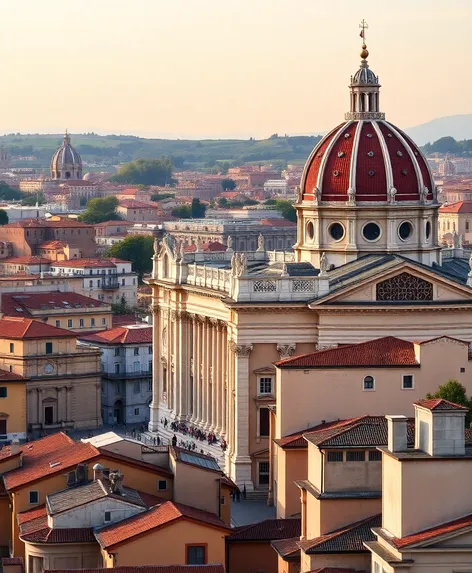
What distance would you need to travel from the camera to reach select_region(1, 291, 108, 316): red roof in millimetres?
122688

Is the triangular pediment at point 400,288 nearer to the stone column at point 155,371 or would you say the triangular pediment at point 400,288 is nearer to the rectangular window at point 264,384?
the rectangular window at point 264,384

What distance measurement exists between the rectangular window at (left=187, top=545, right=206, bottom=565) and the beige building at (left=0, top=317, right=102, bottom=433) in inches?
1713

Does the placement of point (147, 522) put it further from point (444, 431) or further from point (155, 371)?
point (155, 371)

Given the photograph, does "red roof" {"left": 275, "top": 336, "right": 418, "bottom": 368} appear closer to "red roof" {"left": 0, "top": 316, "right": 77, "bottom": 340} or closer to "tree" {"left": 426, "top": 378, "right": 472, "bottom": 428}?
"tree" {"left": 426, "top": 378, "right": 472, "bottom": 428}

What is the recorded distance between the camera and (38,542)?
60.4m

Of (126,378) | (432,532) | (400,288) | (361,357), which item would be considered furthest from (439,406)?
(126,378)

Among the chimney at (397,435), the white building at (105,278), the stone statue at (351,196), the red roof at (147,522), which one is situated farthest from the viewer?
the white building at (105,278)

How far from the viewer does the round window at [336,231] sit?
299 feet

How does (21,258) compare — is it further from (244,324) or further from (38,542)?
(38,542)

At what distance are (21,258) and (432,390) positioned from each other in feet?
379

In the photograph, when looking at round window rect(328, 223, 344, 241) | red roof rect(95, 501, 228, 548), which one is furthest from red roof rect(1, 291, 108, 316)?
red roof rect(95, 501, 228, 548)

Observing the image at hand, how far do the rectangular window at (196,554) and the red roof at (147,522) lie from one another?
0.73 meters

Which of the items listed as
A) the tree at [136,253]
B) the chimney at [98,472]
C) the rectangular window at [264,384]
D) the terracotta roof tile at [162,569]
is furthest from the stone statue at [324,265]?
the tree at [136,253]

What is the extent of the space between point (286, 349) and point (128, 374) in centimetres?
2584
